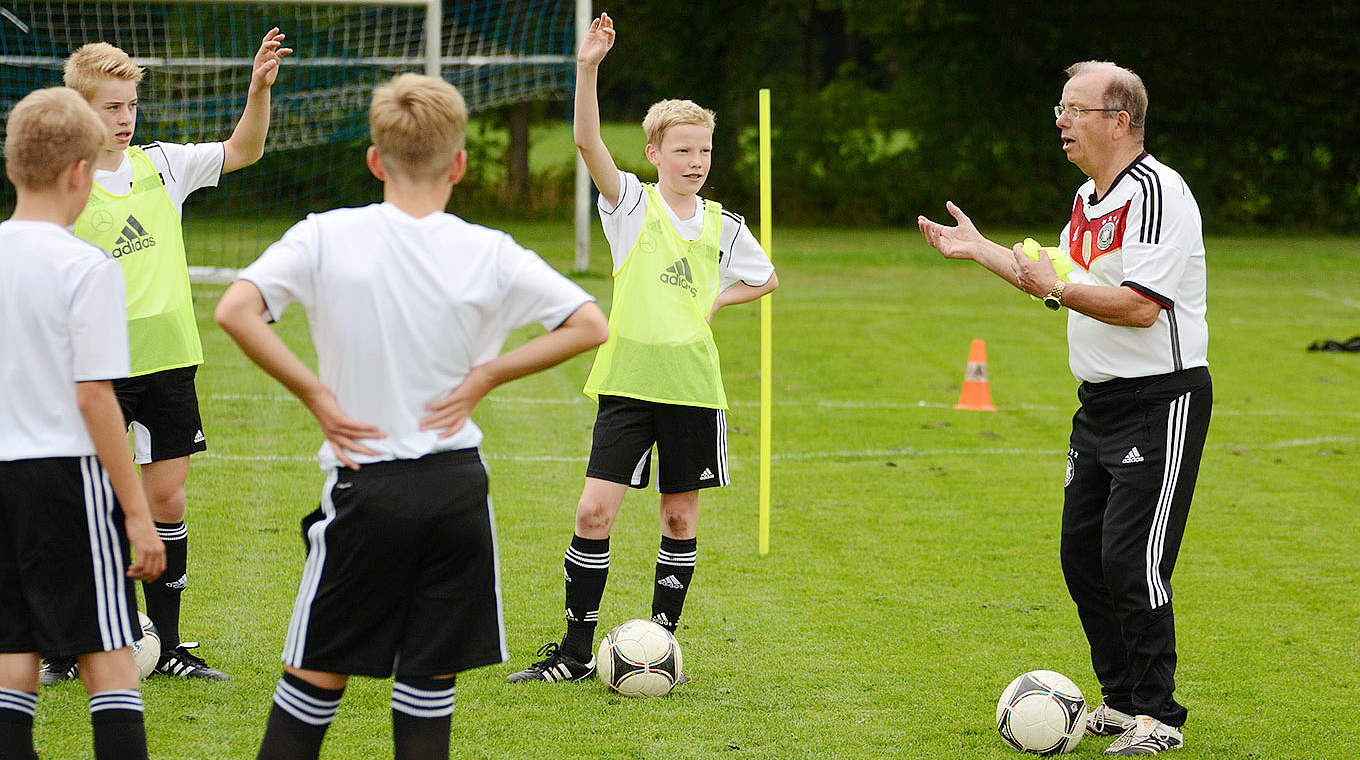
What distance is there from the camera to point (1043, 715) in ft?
14.7

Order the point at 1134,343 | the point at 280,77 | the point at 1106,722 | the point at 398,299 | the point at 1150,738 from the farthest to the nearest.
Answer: the point at 280,77, the point at 1106,722, the point at 1150,738, the point at 1134,343, the point at 398,299

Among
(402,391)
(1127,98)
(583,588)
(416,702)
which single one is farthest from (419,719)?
(1127,98)

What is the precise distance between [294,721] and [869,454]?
6.58 meters

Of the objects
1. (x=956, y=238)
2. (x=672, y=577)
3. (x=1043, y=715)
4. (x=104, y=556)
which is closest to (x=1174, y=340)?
(x=956, y=238)

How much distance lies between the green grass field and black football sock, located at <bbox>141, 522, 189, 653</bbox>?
0.59ft

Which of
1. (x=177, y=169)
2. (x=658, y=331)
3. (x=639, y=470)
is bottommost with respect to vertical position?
(x=639, y=470)

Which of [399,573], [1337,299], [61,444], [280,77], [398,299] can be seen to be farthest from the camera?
[280,77]

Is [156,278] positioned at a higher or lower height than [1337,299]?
higher

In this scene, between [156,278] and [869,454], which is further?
[869,454]

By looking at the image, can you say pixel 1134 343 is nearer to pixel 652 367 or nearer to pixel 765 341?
pixel 652 367

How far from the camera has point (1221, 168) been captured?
2834 cm

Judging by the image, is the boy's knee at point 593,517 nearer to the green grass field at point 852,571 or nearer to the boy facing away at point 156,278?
the green grass field at point 852,571

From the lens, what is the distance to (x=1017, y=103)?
2909 cm

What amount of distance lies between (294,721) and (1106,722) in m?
2.77
